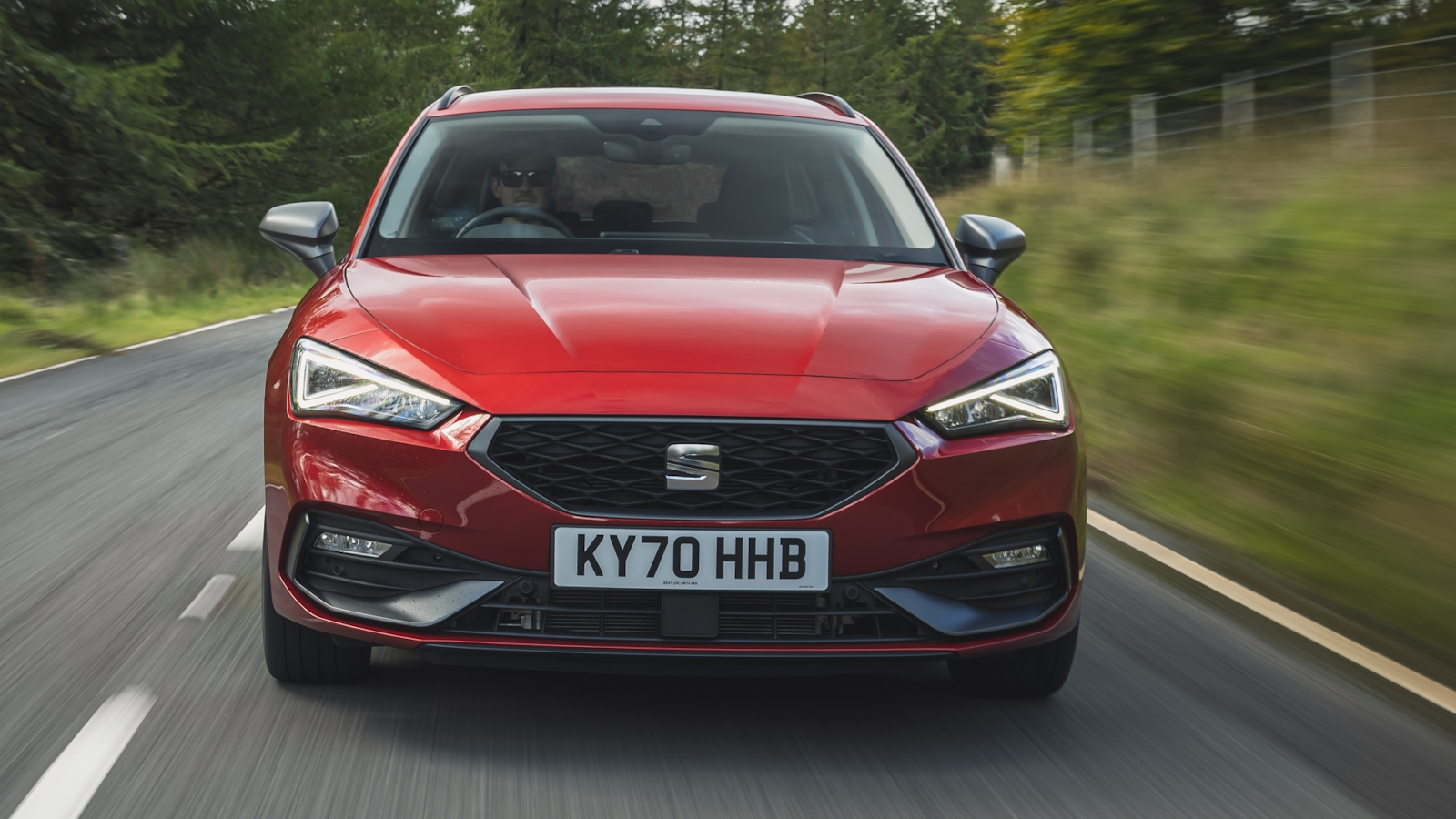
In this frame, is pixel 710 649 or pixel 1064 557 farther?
pixel 1064 557

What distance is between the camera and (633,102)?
4922 millimetres

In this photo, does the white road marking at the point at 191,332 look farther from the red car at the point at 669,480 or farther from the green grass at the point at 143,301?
the red car at the point at 669,480

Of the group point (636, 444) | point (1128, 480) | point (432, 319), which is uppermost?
point (432, 319)

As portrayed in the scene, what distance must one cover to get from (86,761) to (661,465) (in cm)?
134

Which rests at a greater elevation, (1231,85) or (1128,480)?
(1231,85)

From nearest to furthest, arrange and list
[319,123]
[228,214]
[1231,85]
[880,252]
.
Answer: [880,252], [1231,85], [228,214], [319,123]

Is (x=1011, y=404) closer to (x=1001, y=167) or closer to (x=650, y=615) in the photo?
(x=650, y=615)

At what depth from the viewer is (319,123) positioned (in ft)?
113

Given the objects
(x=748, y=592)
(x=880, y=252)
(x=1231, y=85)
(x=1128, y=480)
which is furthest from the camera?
(x=1231, y=85)

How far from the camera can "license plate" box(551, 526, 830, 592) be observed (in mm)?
3049

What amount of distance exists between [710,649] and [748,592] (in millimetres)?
144

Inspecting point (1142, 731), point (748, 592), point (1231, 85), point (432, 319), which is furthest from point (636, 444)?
point (1231, 85)

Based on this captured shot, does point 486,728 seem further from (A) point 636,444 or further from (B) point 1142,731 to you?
(B) point 1142,731

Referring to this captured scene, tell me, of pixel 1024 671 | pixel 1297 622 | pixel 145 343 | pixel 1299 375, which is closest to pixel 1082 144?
pixel 145 343
